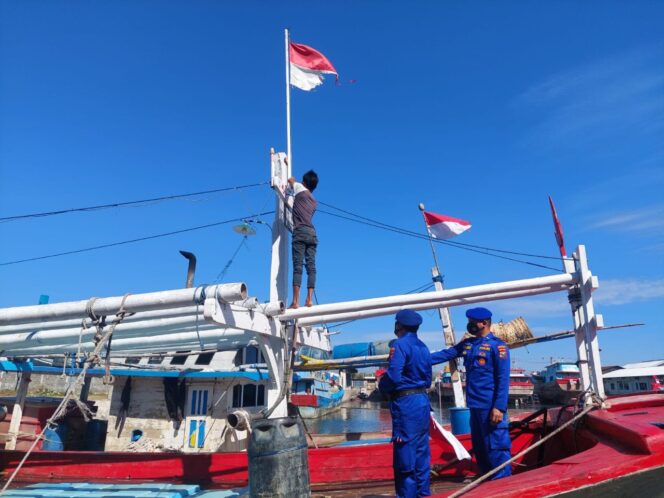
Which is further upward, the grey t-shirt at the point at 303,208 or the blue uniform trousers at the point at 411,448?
the grey t-shirt at the point at 303,208

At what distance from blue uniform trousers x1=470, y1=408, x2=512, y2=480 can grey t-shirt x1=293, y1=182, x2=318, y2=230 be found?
127 inches

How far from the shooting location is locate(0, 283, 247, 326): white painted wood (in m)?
4.78

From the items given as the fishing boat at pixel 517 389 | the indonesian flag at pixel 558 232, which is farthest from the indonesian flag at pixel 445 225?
the fishing boat at pixel 517 389

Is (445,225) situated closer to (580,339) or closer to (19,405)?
(580,339)

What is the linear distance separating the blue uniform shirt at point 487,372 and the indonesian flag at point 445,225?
253 inches

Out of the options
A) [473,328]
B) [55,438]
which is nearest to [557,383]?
[55,438]

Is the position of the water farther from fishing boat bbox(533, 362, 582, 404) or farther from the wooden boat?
the wooden boat

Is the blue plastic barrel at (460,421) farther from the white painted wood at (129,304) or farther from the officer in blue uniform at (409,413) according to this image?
the white painted wood at (129,304)

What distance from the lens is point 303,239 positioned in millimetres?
6281

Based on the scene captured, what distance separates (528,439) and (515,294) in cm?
182

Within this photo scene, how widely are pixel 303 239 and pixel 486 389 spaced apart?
303cm

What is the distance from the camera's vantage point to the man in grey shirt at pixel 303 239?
6168 millimetres

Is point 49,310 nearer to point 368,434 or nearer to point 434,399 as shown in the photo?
point 368,434

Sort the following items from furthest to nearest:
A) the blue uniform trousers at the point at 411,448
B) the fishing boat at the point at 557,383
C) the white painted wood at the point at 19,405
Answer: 1. the fishing boat at the point at 557,383
2. the white painted wood at the point at 19,405
3. the blue uniform trousers at the point at 411,448
